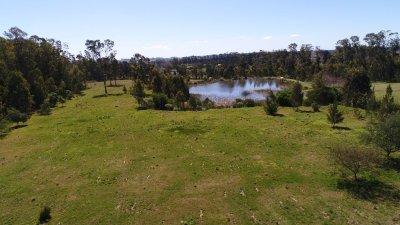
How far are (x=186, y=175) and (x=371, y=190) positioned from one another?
14834 mm

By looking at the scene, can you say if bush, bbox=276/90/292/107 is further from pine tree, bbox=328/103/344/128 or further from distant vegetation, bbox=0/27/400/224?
pine tree, bbox=328/103/344/128

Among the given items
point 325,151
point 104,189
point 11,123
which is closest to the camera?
point 104,189

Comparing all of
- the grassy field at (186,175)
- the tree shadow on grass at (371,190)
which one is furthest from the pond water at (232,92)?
the tree shadow on grass at (371,190)

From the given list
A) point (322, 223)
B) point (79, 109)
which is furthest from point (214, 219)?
point (79, 109)

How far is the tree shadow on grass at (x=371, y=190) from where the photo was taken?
24906mm

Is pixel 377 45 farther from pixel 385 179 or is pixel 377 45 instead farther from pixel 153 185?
pixel 153 185

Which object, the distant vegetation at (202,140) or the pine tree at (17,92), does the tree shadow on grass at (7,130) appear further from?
the pine tree at (17,92)

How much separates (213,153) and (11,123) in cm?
3521

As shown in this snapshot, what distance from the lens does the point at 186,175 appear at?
30359 millimetres

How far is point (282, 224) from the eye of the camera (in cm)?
2159

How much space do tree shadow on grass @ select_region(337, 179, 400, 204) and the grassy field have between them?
5.5 inches

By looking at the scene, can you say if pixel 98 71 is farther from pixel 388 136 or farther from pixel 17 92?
pixel 388 136

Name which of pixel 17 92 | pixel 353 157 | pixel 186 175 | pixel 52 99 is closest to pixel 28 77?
pixel 52 99

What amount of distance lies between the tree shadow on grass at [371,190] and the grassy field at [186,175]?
0.14m
